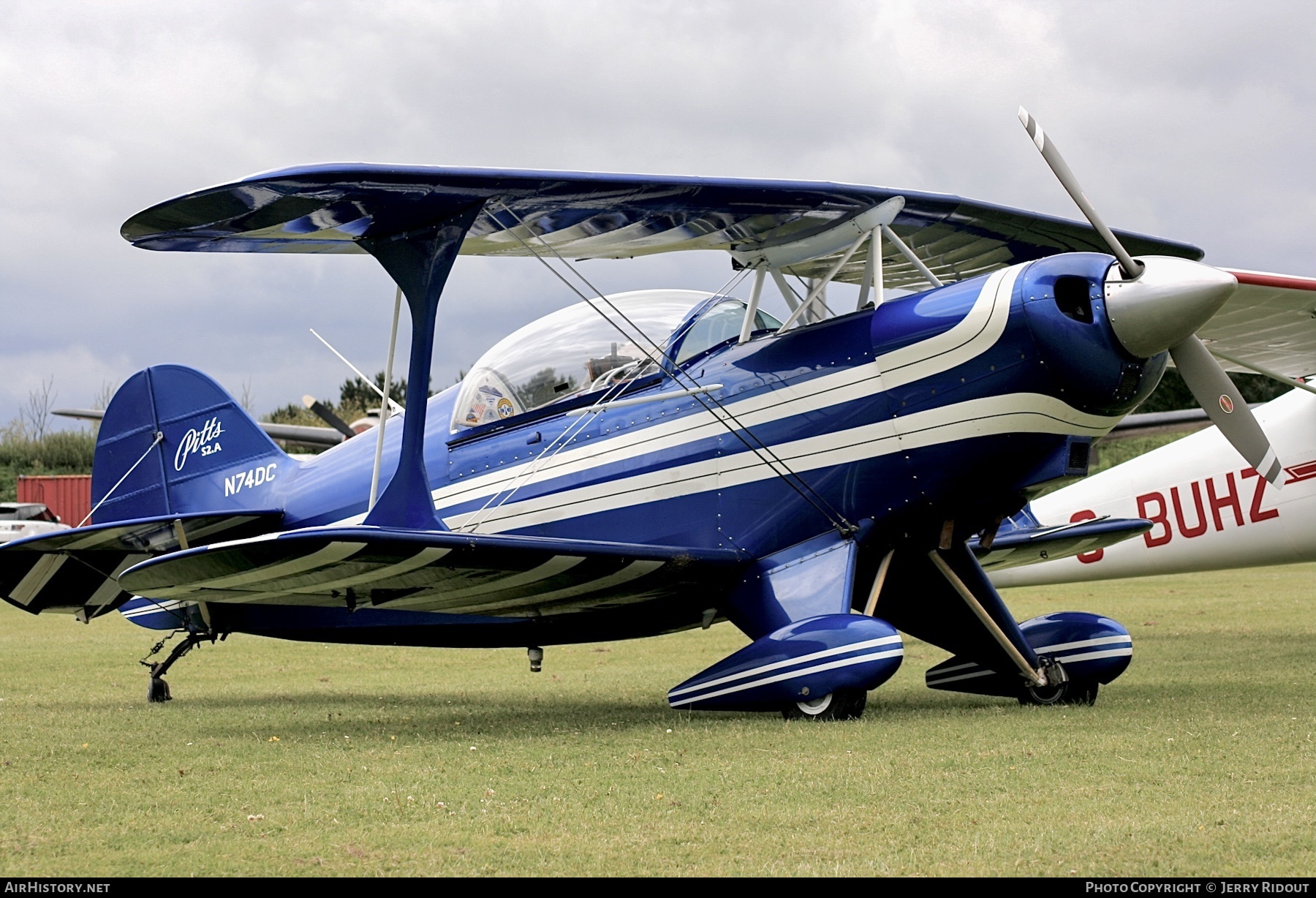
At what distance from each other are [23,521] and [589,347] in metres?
40.5

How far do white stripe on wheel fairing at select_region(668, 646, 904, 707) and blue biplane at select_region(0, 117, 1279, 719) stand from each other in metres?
0.01

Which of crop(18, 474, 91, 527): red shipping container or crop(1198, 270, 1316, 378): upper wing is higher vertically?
crop(1198, 270, 1316, 378): upper wing

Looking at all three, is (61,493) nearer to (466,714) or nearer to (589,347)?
(466,714)

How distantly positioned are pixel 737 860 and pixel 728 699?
11.6 feet

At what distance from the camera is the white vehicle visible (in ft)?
140

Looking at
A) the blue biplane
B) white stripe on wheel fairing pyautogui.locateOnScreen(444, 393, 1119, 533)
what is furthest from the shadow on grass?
white stripe on wheel fairing pyautogui.locateOnScreen(444, 393, 1119, 533)

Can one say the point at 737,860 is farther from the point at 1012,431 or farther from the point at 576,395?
the point at 576,395

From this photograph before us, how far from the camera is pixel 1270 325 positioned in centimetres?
1162

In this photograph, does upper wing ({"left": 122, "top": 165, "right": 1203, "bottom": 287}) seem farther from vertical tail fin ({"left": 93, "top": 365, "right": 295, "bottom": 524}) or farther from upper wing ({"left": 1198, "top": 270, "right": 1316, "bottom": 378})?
vertical tail fin ({"left": 93, "top": 365, "right": 295, "bottom": 524})

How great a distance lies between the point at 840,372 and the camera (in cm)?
783

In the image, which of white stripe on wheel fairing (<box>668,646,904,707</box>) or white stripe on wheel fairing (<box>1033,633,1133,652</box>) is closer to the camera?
white stripe on wheel fairing (<box>668,646,904,707</box>)

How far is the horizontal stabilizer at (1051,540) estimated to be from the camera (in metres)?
10.2

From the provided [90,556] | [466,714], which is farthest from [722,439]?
[90,556]
